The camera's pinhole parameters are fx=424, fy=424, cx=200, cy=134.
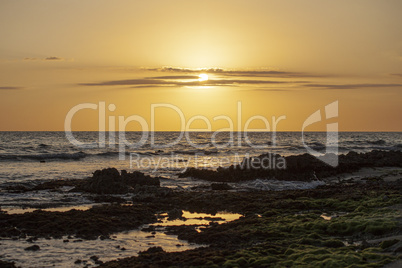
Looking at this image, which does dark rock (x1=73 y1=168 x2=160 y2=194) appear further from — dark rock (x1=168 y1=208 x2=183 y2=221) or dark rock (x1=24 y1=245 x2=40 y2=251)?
dark rock (x1=24 y1=245 x2=40 y2=251)

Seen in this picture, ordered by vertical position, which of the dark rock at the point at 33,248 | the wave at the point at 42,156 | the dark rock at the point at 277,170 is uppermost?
the dark rock at the point at 277,170

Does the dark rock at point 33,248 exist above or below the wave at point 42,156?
above

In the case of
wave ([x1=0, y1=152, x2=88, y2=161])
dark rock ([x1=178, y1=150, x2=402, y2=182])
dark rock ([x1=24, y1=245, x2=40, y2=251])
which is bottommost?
wave ([x1=0, y1=152, x2=88, y2=161])

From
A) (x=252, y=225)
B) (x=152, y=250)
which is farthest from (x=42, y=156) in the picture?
(x=152, y=250)

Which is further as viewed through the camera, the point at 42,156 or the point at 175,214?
the point at 42,156

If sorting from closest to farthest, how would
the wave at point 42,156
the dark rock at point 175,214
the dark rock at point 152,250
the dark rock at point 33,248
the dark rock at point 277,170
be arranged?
the dark rock at point 152,250
the dark rock at point 33,248
the dark rock at point 175,214
the dark rock at point 277,170
the wave at point 42,156

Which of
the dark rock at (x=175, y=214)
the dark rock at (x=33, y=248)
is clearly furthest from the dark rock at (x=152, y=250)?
the dark rock at (x=175, y=214)

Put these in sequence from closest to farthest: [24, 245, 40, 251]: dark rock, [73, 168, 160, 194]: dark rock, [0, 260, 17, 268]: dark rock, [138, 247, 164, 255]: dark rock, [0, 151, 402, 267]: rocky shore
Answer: [0, 260, 17, 268]: dark rock → [0, 151, 402, 267]: rocky shore → [138, 247, 164, 255]: dark rock → [24, 245, 40, 251]: dark rock → [73, 168, 160, 194]: dark rock

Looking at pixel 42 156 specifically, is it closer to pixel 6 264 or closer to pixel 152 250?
pixel 6 264

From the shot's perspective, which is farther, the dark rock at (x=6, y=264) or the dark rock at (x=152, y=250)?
the dark rock at (x=152, y=250)

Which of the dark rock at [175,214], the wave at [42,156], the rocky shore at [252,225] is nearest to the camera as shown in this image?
the rocky shore at [252,225]

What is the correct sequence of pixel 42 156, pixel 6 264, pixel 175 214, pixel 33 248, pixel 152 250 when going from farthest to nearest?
1. pixel 42 156
2. pixel 175 214
3. pixel 33 248
4. pixel 152 250
5. pixel 6 264

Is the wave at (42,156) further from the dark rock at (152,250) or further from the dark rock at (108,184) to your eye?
the dark rock at (152,250)

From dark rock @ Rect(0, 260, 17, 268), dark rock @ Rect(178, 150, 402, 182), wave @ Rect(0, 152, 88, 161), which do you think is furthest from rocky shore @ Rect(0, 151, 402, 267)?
wave @ Rect(0, 152, 88, 161)
